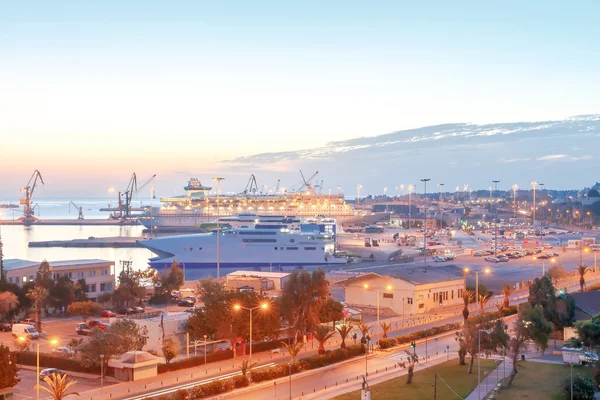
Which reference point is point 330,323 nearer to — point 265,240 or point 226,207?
point 265,240

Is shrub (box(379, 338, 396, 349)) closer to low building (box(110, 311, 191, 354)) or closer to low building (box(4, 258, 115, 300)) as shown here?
low building (box(110, 311, 191, 354))

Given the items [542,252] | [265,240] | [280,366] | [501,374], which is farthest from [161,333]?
[542,252]

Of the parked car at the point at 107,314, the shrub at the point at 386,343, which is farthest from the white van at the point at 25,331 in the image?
the shrub at the point at 386,343

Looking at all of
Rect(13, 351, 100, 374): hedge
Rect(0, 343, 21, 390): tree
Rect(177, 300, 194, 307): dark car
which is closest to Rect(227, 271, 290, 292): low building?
Rect(177, 300, 194, 307): dark car

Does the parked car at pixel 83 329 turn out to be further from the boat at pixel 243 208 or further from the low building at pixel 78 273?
the boat at pixel 243 208

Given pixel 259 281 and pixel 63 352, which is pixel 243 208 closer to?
pixel 259 281
